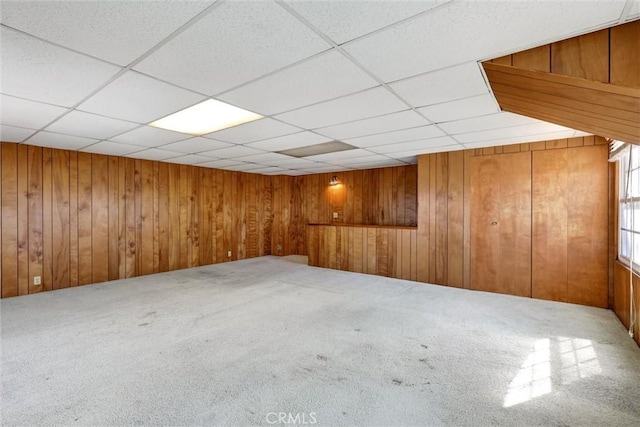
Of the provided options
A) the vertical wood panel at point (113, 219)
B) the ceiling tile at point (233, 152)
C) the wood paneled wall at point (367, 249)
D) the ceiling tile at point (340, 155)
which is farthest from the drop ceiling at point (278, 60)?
the wood paneled wall at point (367, 249)

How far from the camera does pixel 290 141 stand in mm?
4180

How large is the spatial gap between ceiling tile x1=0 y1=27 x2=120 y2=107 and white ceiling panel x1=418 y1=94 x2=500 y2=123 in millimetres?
2665

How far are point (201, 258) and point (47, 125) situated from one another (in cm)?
384

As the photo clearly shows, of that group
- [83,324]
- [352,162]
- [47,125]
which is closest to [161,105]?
[47,125]

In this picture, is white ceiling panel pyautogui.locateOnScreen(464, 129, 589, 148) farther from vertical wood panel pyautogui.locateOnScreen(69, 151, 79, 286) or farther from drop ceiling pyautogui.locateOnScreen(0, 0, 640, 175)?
vertical wood panel pyautogui.locateOnScreen(69, 151, 79, 286)

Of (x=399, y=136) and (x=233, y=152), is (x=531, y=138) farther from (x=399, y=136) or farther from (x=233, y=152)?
(x=233, y=152)

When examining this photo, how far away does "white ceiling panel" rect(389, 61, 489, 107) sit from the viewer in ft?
6.89

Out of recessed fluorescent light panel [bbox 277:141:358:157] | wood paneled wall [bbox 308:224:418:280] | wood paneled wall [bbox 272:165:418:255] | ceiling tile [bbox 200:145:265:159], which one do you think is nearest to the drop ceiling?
recessed fluorescent light panel [bbox 277:141:358:157]

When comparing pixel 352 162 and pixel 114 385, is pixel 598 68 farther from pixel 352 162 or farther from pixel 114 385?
pixel 352 162

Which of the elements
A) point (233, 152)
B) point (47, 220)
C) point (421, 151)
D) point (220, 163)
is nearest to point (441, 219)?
point (421, 151)

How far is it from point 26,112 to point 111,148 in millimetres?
1807

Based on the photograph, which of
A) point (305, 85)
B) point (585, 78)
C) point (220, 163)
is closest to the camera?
point (585, 78)

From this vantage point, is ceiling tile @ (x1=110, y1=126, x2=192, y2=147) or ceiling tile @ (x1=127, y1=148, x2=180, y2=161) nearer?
ceiling tile @ (x1=110, y1=126, x2=192, y2=147)

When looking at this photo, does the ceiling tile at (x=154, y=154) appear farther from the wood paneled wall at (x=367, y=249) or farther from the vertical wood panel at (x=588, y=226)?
the vertical wood panel at (x=588, y=226)
